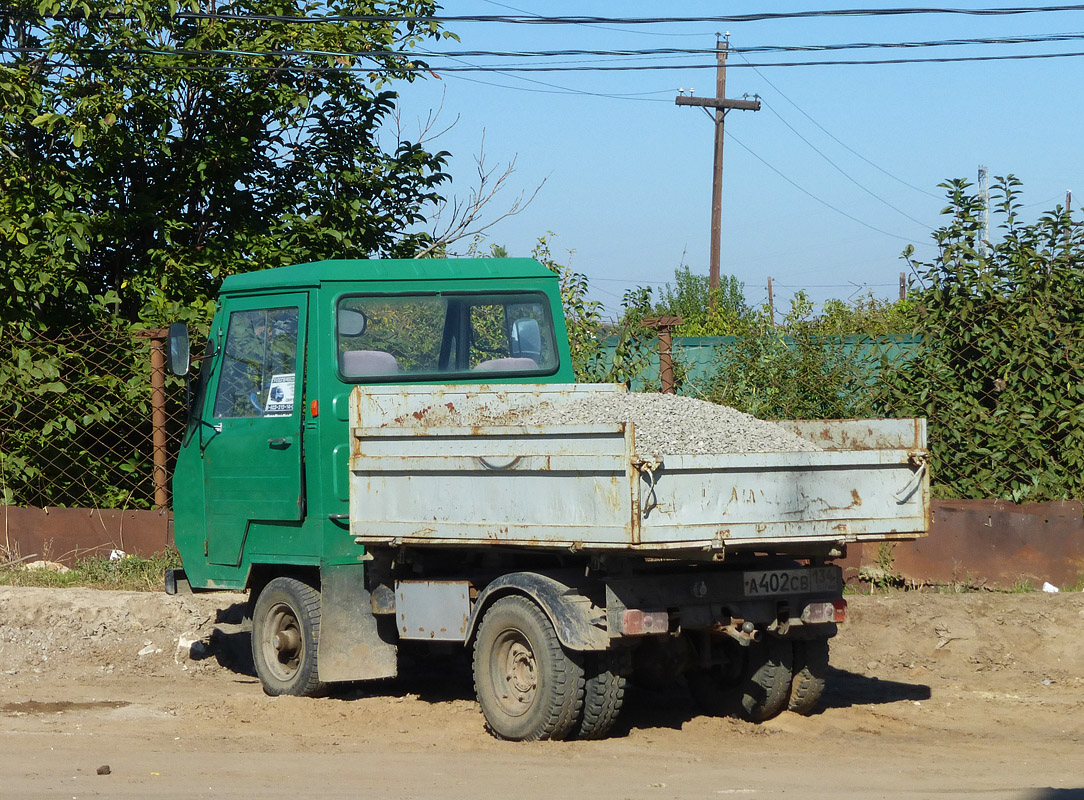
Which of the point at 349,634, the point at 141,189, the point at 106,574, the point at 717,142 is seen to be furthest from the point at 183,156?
the point at 717,142

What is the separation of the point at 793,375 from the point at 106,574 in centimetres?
591

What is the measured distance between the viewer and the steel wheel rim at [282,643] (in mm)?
7590

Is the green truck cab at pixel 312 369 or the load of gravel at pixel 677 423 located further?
the green truck cab at pixel 312 369

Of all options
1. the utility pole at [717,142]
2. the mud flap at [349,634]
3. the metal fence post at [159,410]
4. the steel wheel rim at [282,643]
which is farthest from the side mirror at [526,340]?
the utility pole at [717,142]

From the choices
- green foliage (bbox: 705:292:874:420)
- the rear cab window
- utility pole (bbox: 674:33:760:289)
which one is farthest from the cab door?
utility pole (bbox: 674:33:760:289)

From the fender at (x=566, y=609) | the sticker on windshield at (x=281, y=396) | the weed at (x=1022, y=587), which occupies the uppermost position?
the sticker on windshield at (x=281, y=396)

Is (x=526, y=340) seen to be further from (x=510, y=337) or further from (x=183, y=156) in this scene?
(x=183, y=156)

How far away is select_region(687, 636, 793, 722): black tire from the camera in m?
6.61

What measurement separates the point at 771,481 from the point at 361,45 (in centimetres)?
712

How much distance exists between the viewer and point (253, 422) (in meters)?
7.61

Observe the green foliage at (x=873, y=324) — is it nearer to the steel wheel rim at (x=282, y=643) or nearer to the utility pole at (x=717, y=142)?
the steel wheel rim at (x=282, y=643)

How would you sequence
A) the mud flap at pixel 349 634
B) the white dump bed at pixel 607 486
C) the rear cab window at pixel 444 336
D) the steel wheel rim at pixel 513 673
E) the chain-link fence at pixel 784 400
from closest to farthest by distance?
the white dump bed at pixel 607 486 < the steel wheel rim at pixel 513 673 < the mud flap at pixel 349 634 < the rear cab window at pixel 444 336 < the chain-link fence at pixel 784 400

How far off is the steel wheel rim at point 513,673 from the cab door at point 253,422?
5.00ft

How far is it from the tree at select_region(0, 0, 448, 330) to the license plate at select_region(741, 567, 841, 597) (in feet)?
20.6
